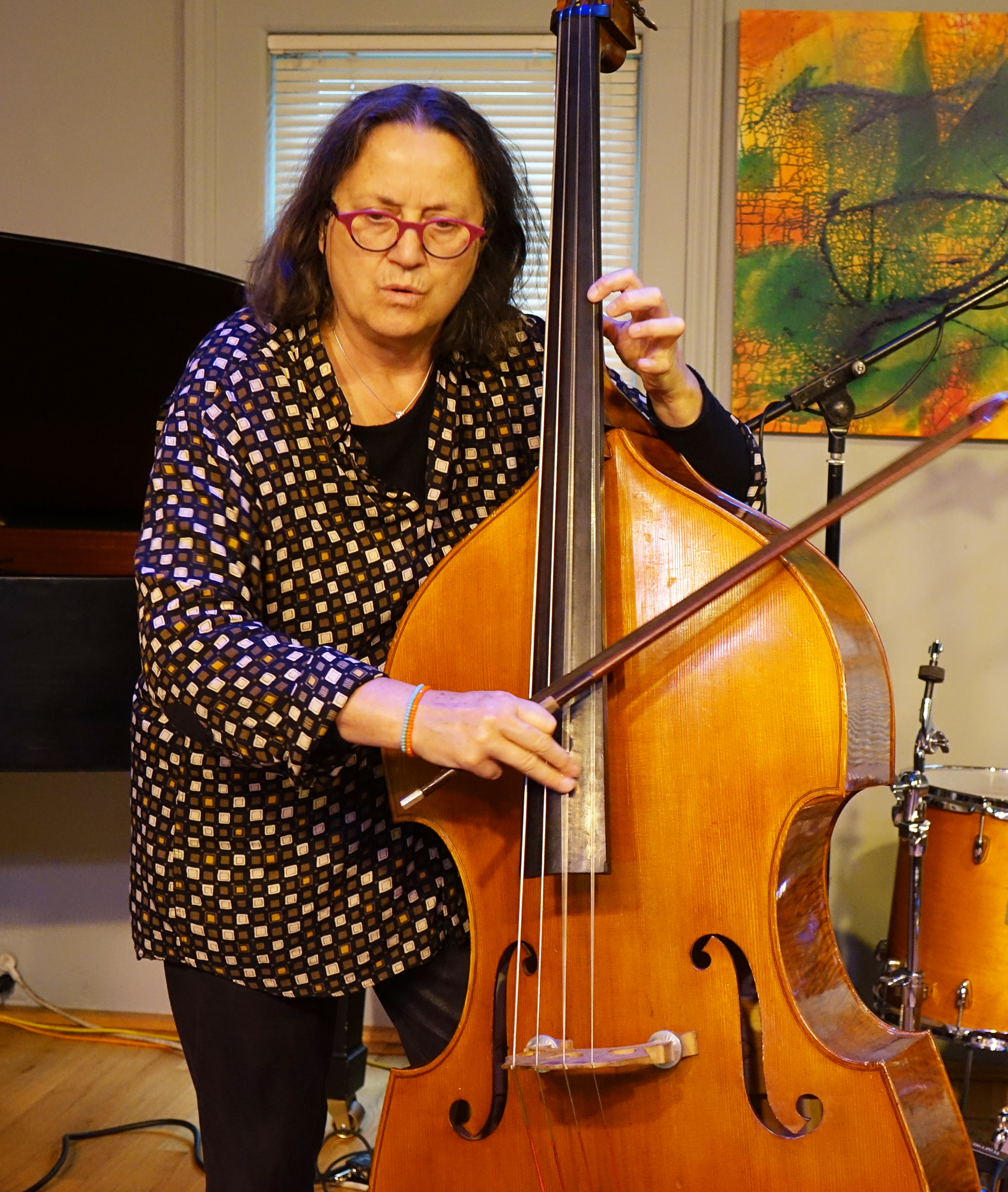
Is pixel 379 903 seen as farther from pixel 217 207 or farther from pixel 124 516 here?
pixel 217 207

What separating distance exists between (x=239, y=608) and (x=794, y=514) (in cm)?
175

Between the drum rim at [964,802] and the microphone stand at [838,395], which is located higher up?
the microphone stand at [838,395]

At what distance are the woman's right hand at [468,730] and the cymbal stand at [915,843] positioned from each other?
4.38 ft

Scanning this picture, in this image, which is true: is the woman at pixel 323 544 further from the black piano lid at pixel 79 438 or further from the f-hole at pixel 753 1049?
the black piano lid at pixel 79 438

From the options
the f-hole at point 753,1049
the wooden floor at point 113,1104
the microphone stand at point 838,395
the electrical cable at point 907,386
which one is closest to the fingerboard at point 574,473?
the f-hole at point 753,1049

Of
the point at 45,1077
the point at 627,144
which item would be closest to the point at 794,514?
the point at 627,144

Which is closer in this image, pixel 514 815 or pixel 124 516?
pixel 514 815

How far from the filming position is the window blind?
101 inches

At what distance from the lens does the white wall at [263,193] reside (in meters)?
2.51

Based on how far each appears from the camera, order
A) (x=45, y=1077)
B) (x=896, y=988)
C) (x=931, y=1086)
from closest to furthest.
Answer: (x=931, y=1086)
(x=896, y=988)
(x=45, y=1077)

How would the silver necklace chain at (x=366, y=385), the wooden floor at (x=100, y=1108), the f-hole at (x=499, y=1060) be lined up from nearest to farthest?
the f-hole at (x=499, y=1060) < the silver necklace chain at (x=366, y=385) < the wooden floor at (x=100, y=1108)

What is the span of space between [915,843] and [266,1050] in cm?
135

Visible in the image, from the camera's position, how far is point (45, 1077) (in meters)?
2.46

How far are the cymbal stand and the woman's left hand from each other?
1.16 metres
